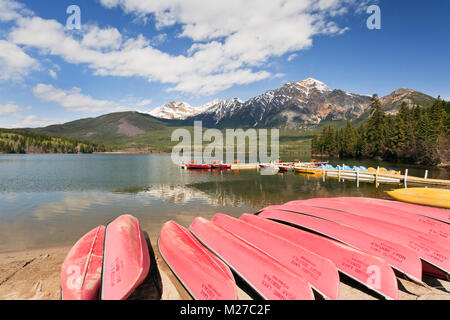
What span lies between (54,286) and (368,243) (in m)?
8.81

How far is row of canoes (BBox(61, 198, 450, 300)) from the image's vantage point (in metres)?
4.77

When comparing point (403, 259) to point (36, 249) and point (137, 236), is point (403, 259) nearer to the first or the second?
point (137, 236)

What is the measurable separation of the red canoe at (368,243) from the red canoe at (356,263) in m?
0.75

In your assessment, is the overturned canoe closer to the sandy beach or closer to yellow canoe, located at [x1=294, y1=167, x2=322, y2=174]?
the sandy beach

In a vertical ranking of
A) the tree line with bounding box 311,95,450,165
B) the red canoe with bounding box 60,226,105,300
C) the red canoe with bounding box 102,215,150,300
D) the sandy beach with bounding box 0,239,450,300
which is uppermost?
the tree line with bounding box 311,95,450,165

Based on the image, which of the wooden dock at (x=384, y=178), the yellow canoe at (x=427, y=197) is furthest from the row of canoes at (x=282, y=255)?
A: the wooden dock at (x=384, y=178)

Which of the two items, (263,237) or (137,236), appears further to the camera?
(137,236)

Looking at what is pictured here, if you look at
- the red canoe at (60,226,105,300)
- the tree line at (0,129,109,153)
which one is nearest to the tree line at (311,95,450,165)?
the red canoe at (60,226,105,300)

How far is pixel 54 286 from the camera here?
6.24m

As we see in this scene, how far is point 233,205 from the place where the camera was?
1845cm

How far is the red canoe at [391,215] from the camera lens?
7.05 m

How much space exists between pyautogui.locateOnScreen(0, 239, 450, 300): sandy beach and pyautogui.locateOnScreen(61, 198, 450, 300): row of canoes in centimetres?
42
